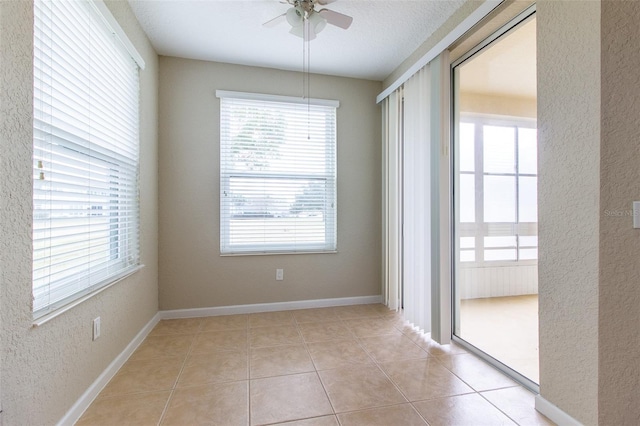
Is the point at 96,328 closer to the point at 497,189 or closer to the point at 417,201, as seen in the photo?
the point at 417,201

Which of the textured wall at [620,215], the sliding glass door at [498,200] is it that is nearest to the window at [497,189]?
the sliding glass door at [498,200]

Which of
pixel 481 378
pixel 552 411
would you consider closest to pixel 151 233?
pixel 481 378

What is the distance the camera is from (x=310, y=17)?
2.13 m

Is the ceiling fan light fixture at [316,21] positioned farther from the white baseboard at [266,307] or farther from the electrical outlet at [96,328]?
the white baseboard at [266,307]

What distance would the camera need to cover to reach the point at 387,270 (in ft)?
11.0

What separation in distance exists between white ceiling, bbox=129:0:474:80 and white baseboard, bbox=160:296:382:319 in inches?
101

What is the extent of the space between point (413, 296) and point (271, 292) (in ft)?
4.88

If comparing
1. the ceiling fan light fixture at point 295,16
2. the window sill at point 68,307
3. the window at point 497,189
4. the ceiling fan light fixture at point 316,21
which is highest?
the ceiling fan light fixture at point 295,16

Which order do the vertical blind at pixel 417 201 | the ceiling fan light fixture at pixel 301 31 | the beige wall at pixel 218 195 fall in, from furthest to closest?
the beige wall at pixel 218 195 < the vertical blind at pixel 417 201 < the ceiling fan light fixture at pixel 301 31

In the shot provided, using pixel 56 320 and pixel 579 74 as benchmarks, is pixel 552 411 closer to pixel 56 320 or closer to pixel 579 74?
pixel 579 74

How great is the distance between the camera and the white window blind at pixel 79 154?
1.37 metres

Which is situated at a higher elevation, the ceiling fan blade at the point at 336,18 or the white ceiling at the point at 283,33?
the white ceiling at the point at 283,33

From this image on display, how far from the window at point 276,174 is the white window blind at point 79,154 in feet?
3.25

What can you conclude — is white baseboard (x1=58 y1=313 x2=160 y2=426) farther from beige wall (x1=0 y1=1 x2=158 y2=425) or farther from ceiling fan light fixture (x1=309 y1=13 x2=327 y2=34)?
ceiling fan light fixture (x1=309 y1=13 x2=327 y2=34)
